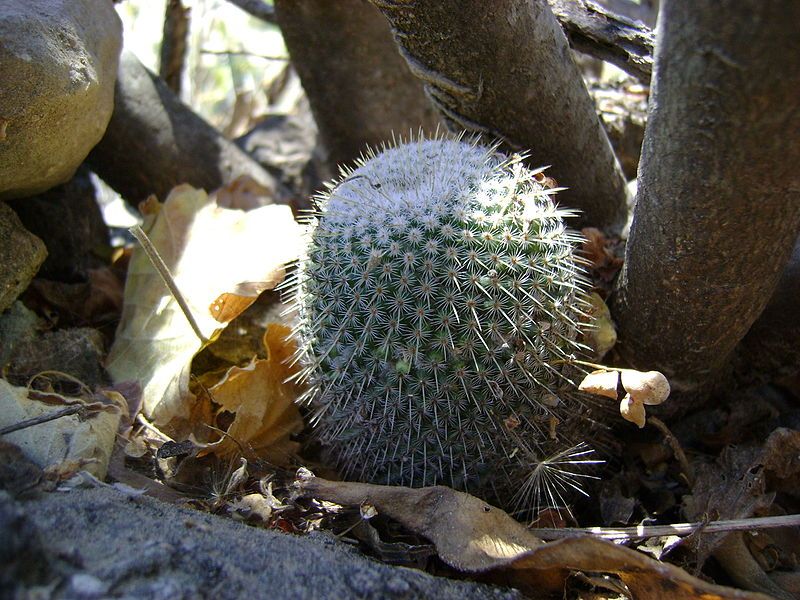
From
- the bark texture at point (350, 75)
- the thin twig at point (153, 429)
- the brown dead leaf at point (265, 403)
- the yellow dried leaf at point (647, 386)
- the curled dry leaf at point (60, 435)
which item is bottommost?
the thin twig at point (153, 429)

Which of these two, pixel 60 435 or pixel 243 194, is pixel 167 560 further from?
pixel 243 194

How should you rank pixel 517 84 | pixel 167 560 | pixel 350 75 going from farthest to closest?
pixel 350 75
pixel 517 84
pixel 167 560

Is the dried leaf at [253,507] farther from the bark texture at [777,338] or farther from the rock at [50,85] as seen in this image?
the bark texture at [777,338]

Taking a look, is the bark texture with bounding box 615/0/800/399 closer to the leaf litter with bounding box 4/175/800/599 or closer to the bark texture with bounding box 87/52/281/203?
the leaf litter with bounding box 4/175/800/599

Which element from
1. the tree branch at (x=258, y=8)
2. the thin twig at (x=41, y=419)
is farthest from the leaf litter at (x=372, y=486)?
the tree branch at (x=258, y=8)

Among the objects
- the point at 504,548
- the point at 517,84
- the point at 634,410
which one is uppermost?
the point at 517,84

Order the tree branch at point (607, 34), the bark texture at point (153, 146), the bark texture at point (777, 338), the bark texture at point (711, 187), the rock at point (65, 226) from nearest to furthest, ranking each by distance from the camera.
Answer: the bark texture at point (711, 187), the bark texture at point (777, 338), the tree branch at point (607, 34), the rock at point (65, 226), the bark texture at point (153, 146)

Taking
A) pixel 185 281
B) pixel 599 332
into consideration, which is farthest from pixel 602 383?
pixel 185 281

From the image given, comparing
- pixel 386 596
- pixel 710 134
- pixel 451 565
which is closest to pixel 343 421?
pixel 451 565
